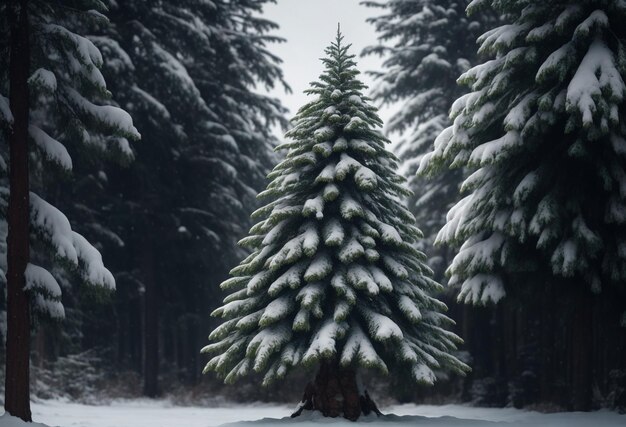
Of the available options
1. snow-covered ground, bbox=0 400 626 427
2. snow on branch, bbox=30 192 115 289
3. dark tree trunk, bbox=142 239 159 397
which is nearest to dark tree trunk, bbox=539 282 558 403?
snow-covered ground, bbox=0 400 626 427

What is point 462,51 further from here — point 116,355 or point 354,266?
point 116,355

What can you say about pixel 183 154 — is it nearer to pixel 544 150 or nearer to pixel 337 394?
pixel 337 394

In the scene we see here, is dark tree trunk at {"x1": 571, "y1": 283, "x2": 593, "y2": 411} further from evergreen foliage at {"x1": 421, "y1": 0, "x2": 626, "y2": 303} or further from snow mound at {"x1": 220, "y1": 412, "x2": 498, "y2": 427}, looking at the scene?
snow mound at {"x1": 220, "y1": 412, "x2": 498, "y2": 427}

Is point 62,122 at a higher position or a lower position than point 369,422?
higher

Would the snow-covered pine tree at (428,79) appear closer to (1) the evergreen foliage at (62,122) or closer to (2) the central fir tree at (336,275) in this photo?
(2) the central fir tree at (336,275)

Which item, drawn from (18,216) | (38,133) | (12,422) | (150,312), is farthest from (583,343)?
(150,312)

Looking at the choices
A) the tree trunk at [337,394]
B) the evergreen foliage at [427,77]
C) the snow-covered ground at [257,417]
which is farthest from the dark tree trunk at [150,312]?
the tree trunk at [337,394]

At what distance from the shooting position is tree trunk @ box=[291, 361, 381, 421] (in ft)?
39.4

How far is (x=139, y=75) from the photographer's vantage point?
22719 mm

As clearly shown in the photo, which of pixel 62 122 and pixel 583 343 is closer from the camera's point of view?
pixel 62 122

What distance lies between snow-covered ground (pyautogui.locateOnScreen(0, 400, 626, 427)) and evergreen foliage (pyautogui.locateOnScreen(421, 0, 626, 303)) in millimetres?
2376

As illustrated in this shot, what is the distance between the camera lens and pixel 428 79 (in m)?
22.8

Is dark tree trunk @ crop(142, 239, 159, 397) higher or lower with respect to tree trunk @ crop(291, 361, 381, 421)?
higher

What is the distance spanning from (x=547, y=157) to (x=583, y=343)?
3488mm
